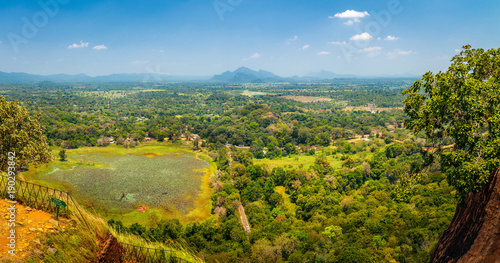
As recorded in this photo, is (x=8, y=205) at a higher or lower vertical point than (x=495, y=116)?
lower

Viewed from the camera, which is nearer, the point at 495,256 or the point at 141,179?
the point at 495,256

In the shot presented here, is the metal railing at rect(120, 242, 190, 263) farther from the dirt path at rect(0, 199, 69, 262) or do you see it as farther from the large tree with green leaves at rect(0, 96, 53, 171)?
the large tree with green leaves at rect(0, 96, 53, 171)

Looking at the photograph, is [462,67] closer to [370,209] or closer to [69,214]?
[69,214]

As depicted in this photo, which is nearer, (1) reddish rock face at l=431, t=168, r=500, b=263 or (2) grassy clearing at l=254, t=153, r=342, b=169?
(1) reddish rock face at l=431, t=168, r=500, b=263

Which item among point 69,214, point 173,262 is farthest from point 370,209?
point 69,214

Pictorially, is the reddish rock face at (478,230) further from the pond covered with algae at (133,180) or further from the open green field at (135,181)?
the pond covered with algae at (133,180)

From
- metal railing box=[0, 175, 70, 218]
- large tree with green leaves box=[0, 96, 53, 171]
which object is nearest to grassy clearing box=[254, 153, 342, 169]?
large tree with green leaves box=[0, 96, 53, 171]
